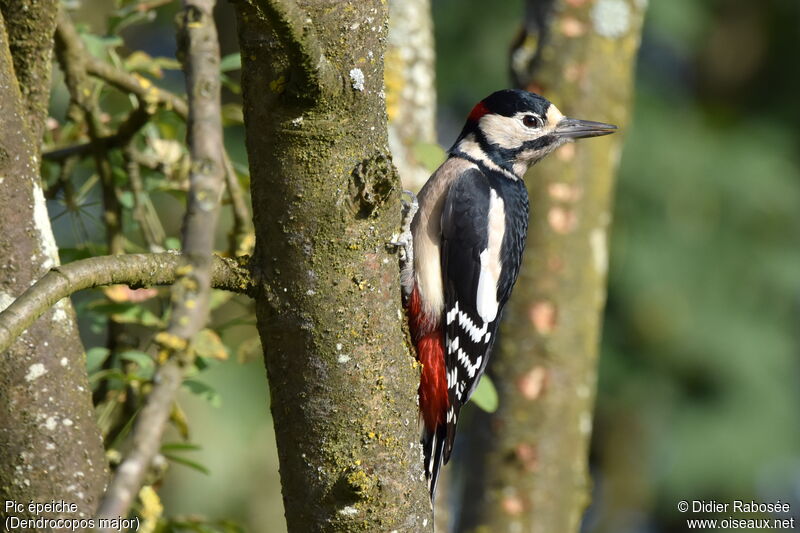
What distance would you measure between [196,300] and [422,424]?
6.84 feet

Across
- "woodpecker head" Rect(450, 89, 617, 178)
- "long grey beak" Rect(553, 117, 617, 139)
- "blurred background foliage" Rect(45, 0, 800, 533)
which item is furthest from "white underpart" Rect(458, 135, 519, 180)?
A: "blurred background foliage" Rect(45, 0, 800, 533)

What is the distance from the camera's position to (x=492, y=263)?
340 centimetres

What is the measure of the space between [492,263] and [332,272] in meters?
1.58

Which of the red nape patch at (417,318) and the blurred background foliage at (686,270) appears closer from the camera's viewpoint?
the red nape patch at (417,318)

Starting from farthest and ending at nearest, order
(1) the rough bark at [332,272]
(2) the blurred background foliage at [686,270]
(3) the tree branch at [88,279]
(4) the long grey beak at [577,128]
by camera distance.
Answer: (2) the blurred background foliage at [686,270] < (4) the long grey beak at [577,128] < (1) the rough bark at [332,272] < (3) the tree branch at [88,279]

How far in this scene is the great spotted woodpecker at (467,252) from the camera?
3170mm

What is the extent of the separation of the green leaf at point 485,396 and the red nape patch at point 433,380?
0.26 m

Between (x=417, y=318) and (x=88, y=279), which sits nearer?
(x=88, y=279)

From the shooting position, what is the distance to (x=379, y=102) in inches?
74.4

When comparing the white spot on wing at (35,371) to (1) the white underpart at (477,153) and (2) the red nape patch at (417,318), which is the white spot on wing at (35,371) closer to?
(2) the red nape patch at (417,318)

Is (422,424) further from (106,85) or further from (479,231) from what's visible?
(106,85)

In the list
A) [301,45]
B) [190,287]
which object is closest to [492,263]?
[301,45]

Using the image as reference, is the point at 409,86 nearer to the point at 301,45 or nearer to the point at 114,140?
the point at 114,140

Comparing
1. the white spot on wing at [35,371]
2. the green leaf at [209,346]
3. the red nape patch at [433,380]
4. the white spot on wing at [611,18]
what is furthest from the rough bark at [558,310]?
the white spot on wing at [35,371]
